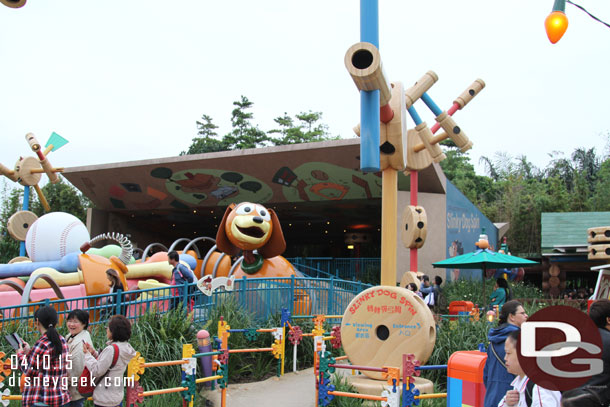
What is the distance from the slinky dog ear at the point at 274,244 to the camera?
13898 mm

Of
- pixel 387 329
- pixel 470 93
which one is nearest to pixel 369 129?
pixel 387 329

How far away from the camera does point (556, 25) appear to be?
652 centimetres

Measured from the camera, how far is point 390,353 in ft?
25.7

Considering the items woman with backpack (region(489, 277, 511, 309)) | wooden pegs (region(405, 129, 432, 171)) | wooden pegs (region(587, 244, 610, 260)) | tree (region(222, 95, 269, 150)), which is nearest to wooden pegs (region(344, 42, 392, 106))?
woman with backpack (region(489, 277, 511, 309))

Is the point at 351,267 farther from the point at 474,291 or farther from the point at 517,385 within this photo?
the point at 517,385

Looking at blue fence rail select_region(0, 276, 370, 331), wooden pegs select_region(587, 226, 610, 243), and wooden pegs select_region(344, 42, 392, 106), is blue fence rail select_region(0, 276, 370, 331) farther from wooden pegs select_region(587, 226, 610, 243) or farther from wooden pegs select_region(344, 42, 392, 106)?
wooden pegs select_region(587, 226, 610, 243)

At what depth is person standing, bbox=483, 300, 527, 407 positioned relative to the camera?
174 inches

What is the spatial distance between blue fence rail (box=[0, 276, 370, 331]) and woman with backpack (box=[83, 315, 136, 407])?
12.2ft

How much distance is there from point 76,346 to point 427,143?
11.8 metres

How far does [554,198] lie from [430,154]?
1982 centimetres

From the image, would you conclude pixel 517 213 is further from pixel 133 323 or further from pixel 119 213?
pixel 133 323

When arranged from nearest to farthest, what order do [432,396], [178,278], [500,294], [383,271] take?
[432,396] < [383,271] < [178,278] < [500,294]

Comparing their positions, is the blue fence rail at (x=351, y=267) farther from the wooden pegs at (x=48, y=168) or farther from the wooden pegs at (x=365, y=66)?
the wooden pegs at (x=365, y=66)

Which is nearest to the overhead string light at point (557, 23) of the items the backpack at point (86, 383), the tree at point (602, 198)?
the backpack at point (86, 383)
